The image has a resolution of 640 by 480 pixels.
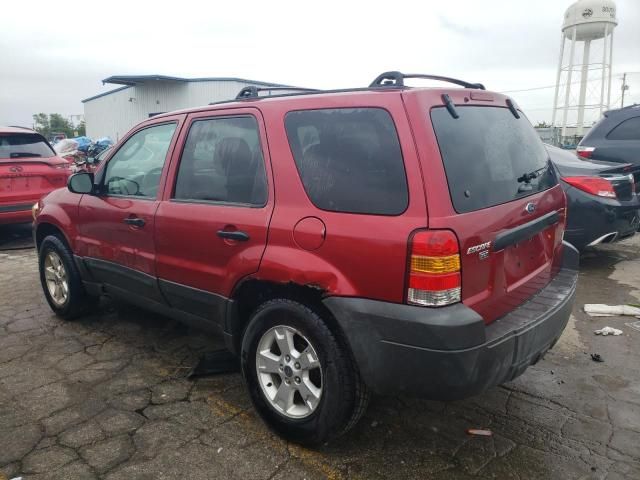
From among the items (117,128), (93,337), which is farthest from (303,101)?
(117,128)

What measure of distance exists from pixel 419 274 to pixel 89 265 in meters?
2.93

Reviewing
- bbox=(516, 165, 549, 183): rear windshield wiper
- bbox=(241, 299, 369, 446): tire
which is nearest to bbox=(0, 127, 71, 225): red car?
bbox=(241, 299, 369, 446): tire

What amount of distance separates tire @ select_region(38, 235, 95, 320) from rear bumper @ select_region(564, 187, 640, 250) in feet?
15.8

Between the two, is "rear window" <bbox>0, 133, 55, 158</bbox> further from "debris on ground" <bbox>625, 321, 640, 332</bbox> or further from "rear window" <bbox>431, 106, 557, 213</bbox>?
"debris on ground" <bbox>625, 321, 640, 332</bbox>

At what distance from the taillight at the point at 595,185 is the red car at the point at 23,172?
705cm

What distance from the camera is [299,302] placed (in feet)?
8.28

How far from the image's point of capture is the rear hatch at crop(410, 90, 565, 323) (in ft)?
7.22

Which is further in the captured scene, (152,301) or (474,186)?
(152,301)

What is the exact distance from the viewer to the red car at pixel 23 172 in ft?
23.5

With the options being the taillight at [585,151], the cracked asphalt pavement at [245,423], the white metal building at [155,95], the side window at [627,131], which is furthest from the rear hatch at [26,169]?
the white metal building at [155,95]

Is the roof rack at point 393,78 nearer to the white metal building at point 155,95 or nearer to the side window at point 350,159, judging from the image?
the side window at point 350,159

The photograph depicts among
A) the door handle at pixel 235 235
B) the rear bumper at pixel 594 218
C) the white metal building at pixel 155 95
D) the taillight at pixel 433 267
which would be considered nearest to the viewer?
the taillight at pixel 433 267

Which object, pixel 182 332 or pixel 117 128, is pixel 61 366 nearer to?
pixel 182 332

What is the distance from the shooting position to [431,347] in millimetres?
2135
